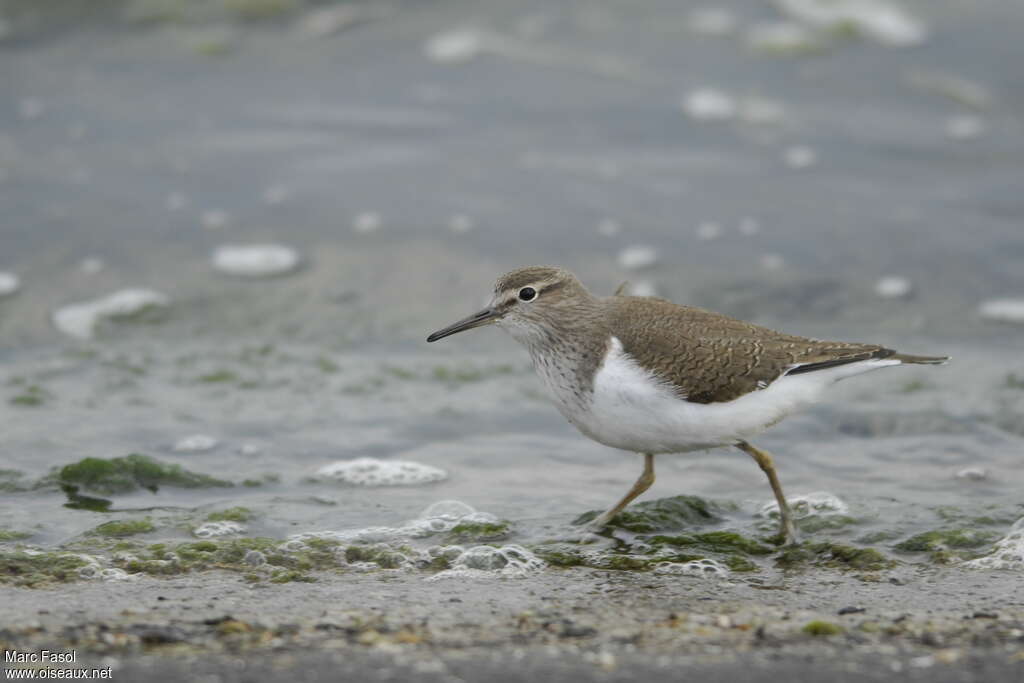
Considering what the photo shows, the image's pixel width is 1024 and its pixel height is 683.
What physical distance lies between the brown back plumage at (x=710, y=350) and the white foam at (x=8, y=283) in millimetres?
5543

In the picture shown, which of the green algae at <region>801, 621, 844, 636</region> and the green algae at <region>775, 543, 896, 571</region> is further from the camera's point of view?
the green algae at <region>775, 543, 896, 571</region>

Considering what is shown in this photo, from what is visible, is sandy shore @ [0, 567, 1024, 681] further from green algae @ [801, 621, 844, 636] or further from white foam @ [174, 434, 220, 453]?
white foam @ [174, 434, 220, 453]

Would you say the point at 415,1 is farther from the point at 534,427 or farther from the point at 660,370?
the point at 660,370

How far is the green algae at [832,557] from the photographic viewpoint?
640 centimetres

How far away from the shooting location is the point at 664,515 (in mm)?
7070

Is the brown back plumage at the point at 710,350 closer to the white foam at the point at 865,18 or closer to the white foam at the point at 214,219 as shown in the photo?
the white foam at the point at 214,219

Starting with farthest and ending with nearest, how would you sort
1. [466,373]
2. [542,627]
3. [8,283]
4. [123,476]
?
[8,283], [466,373], [123,476], [542,627]

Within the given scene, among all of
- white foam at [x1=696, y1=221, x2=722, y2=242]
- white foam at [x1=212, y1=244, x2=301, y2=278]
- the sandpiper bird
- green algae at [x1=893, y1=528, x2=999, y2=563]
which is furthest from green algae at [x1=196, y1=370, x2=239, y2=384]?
green algae at [x1=893, y1=528, x2=999, y2=563]

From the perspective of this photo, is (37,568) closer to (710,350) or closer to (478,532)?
(478,532)

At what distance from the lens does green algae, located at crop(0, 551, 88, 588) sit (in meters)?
5.85

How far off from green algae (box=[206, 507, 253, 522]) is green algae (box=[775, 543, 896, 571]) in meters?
2.74

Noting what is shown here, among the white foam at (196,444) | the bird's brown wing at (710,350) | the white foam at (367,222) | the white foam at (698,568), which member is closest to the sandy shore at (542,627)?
the white foam at (698,568)

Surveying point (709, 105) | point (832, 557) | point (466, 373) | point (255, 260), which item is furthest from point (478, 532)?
point (709, 105)

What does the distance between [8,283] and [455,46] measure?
211 inches
